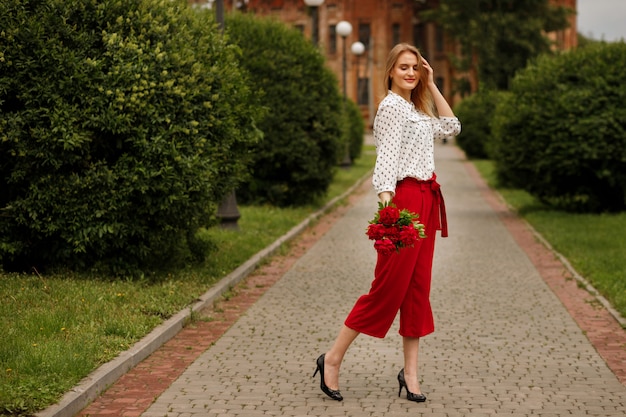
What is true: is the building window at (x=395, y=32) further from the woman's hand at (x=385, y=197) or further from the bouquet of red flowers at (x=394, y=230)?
the bouquet of red flowers at (x=394, y=230)

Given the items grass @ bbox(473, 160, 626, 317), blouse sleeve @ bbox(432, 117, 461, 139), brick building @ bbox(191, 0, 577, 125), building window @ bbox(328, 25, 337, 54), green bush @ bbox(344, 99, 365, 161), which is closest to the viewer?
blouse sleeve @ bbox(432, 117, 461, 139)

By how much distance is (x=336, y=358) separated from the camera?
276 inches

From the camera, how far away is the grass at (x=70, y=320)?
21.5ft

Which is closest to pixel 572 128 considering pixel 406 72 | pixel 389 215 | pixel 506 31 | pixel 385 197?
pixel 406 72

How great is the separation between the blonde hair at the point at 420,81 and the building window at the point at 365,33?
3183 inches

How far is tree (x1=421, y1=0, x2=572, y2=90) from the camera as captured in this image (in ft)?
222

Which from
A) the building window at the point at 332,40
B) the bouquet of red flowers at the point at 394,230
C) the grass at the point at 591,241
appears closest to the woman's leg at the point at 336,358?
the bouquet of red flowers at the point at 394,230

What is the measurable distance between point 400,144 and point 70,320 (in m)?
3.20

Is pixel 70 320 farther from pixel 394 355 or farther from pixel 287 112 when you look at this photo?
pixel 287 112

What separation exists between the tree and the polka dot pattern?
60899 mm

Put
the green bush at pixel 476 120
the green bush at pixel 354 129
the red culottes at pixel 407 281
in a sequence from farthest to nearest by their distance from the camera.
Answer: the green bush at pixel 476 120
the green bush at pixel 354 129
the red culottes at pixel 407 281

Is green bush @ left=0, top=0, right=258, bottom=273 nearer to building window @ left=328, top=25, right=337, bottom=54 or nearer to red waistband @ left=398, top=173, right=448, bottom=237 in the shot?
red waistband @ left=398, top=173, right=448, bottom=237

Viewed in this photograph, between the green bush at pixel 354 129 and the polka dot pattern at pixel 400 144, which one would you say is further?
the green bush at pixel 354 129

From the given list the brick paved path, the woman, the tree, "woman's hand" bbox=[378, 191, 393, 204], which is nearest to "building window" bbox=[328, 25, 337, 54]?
the tree
